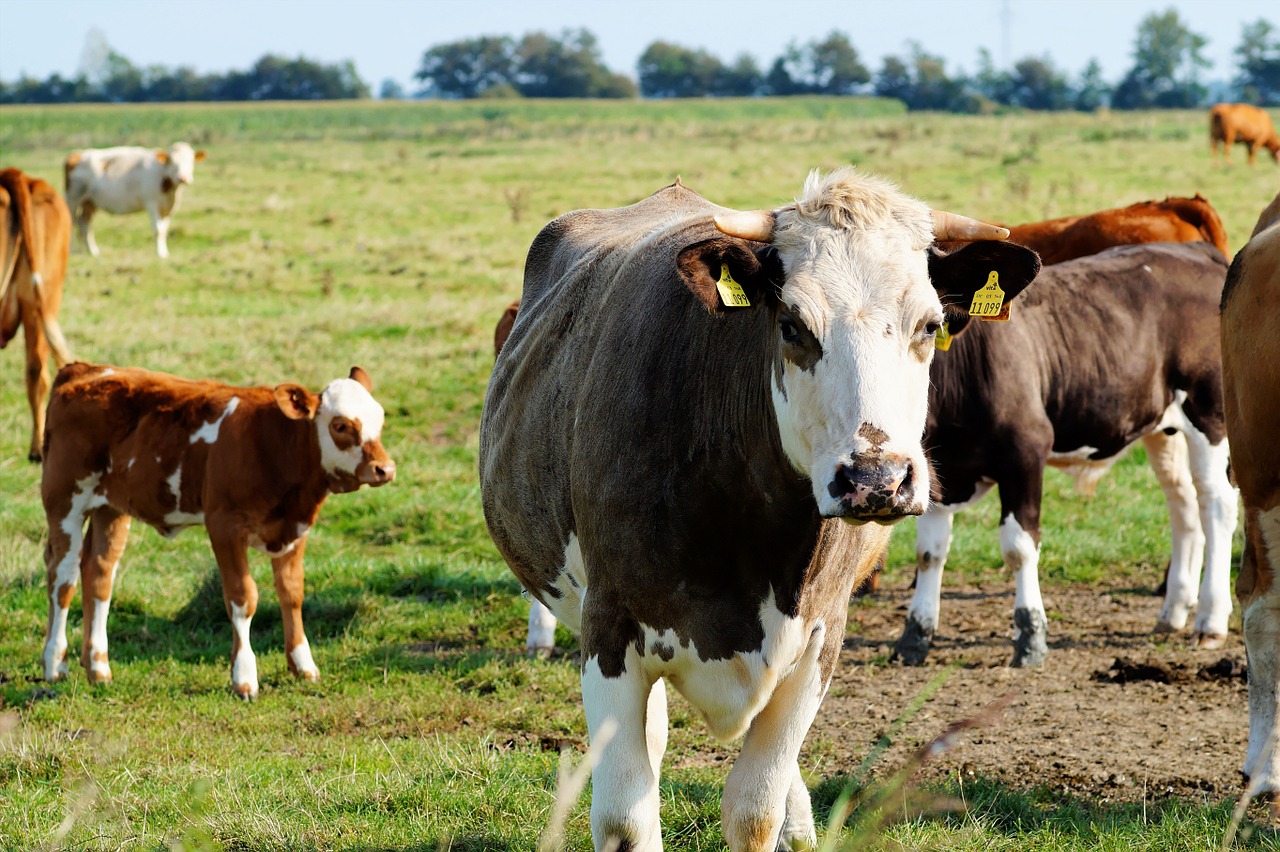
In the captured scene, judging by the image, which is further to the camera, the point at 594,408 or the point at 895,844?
the point at 895,844

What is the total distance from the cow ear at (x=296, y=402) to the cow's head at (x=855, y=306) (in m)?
3.83

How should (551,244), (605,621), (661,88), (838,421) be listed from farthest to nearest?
(661,88)
(551,244)
(605,621)
(838,421)

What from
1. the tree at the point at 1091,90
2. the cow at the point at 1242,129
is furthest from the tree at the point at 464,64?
the cow at the point at 1242,129

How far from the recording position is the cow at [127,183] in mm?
22516

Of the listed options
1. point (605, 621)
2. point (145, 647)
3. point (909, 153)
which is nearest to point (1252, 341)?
point (605, 621)

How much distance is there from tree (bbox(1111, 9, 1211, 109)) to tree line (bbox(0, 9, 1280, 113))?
8 cm

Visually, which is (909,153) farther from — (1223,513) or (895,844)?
(895,844)

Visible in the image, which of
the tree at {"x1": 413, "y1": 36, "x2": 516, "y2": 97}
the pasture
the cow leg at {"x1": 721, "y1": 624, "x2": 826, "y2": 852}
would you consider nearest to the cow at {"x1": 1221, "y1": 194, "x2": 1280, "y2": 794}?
the pasture

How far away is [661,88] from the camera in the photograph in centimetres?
12938

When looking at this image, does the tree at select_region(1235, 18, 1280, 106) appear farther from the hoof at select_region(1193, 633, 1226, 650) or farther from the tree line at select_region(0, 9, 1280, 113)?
the hoof at select_region(1193, 633, 1226, 650)

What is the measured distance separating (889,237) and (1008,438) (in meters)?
3.73

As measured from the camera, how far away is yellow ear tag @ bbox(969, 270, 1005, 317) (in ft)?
11.9

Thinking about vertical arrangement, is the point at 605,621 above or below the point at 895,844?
above

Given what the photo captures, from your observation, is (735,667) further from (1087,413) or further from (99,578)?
(99,578)
